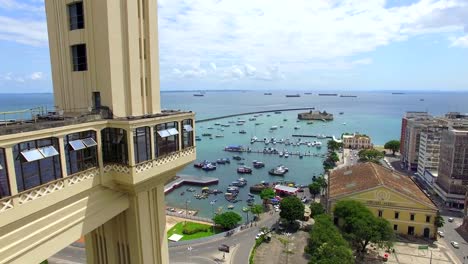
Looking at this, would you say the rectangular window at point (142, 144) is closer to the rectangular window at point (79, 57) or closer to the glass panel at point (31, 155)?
the glass panel at point (31, 155)

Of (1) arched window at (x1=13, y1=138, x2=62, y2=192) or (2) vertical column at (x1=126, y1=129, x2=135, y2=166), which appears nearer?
(1) arched window at (x1=13, y1=138, x2=62, y2=192)

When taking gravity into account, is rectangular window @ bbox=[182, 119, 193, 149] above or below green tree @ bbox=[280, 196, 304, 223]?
above

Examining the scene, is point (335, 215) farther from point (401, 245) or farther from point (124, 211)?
point (124, 211)

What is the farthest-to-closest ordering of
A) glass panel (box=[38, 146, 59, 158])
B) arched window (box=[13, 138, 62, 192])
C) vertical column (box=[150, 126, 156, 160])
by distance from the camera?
vertical column (box=[150, 126, 156, 160]), glass panel (box=[38, 146, 59, 158]), arched window (box=[13, 138, 62, 192])

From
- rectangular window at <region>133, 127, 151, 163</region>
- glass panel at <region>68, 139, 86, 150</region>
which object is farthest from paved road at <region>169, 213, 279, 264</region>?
glass panel at <region>68, 139, 86, 150</region>

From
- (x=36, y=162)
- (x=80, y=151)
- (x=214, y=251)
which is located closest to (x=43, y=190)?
(x=36, y=162)

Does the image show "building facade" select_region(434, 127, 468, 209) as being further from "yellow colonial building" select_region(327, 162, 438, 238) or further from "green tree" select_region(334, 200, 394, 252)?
"green tree" select_region(334, 200, 394, 252)

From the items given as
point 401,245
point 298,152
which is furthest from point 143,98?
point 298,152
